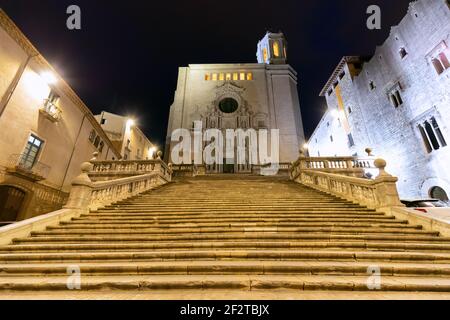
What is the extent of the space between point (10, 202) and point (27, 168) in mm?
1915

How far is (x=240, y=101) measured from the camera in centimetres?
2744

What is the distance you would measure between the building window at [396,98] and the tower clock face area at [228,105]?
54.3 feet

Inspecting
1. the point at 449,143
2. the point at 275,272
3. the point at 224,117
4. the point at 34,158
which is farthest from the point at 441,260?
the point at 224,117

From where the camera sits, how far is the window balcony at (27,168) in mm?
10492

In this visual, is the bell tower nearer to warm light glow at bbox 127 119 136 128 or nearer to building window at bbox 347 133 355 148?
building window at bbox 347 133 355 148

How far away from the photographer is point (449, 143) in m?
11.9

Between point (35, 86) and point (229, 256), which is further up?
point (35, 86)

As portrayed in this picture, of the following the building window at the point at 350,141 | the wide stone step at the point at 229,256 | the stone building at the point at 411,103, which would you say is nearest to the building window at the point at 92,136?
the wide stone step at the point at 229,256

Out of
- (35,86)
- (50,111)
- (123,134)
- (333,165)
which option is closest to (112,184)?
(50,111)

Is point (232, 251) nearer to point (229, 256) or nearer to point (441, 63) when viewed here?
point (229, 256)

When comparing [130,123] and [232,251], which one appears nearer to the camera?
[232,251]

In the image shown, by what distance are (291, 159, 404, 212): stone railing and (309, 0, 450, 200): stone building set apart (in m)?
8.59

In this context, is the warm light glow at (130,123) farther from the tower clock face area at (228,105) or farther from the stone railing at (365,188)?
the stone railing at (365,188)
